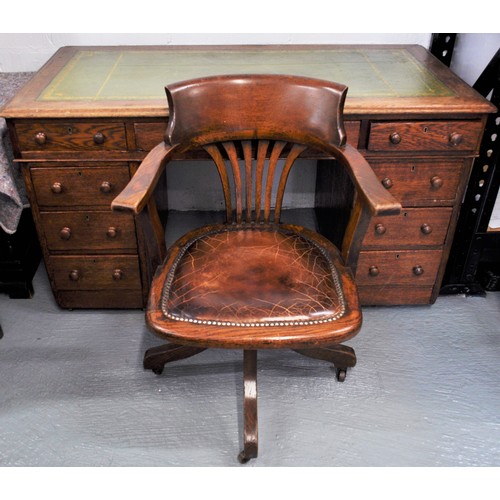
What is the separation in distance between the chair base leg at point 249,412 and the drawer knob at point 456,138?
966 mm

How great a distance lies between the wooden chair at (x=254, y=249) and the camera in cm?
136

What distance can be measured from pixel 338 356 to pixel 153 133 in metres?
0.99

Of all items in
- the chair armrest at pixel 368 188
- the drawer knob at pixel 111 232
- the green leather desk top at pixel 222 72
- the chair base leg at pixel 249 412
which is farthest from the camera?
the drawer knob at pixel 111 232

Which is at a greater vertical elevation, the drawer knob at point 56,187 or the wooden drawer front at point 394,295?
the drawer knob at point 56,187

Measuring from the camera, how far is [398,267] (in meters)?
2.08

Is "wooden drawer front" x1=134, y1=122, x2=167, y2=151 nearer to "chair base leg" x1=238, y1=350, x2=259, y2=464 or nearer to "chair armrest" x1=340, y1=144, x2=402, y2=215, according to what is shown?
"chair armrest" x1=340, y1=144, x2=402, y2=215

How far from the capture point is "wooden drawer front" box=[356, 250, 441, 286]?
204 cm

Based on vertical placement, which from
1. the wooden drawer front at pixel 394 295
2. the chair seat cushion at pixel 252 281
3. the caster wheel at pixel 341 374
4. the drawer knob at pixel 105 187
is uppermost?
the drawer knob at pixel 105 187

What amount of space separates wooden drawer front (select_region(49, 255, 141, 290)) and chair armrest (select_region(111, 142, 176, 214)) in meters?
0.59

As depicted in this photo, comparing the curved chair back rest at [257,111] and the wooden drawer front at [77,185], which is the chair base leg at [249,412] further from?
the wooden drawer front at [77,185]

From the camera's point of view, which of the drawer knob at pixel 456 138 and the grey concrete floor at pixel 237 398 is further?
the drawer knob at pixel 456 138

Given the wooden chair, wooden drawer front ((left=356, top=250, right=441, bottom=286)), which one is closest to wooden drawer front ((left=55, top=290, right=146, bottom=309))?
the wooden chair

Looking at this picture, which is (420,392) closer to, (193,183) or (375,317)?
(375,317)

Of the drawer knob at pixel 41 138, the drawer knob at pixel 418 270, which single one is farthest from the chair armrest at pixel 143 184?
the drawer knob at pixel 418 270
